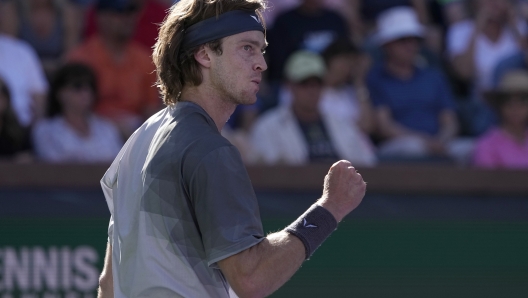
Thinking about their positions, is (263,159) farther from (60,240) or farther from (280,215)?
(60,240)

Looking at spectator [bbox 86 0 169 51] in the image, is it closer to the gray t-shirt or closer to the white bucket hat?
the white bucket hat

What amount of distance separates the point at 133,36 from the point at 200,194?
5.58 meters

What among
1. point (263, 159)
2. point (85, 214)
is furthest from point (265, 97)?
point (85, 214)

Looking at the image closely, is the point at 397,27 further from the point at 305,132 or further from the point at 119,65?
the point at 119,65

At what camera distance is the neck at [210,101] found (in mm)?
2719

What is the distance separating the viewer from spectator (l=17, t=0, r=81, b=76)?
7.45 meters

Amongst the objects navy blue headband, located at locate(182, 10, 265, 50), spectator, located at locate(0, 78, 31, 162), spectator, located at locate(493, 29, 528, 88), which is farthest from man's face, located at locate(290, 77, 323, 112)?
navy blue headband, located at locate(182, 10, 265, 50)

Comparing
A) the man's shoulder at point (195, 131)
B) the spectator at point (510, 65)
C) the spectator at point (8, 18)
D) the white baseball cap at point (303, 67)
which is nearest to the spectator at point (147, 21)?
the spectator at point (8, 18)

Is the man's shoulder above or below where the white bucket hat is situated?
below

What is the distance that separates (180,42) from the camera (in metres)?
2.74

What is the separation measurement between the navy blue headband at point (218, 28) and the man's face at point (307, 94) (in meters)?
3.92

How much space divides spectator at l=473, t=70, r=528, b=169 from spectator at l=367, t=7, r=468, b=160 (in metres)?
0.40

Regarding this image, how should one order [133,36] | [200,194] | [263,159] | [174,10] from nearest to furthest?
[200,194]
[174,10]
[263,159]
[133,36]

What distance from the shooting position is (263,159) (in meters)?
6.48
